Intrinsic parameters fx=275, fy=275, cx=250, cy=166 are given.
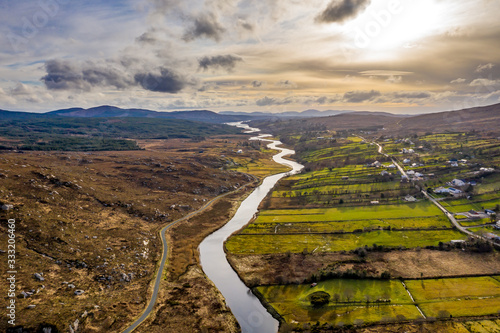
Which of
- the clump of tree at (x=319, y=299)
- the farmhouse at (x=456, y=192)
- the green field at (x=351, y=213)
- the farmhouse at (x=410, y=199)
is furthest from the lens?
the farmhouse at (x=410, y=199)

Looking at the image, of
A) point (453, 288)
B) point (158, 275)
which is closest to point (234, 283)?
point (158, 275)

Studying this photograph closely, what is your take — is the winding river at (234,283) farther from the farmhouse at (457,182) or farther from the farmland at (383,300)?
the farmhouse at (457,182)

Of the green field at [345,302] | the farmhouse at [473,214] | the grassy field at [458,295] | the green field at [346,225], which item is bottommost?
the green field at [345,302]

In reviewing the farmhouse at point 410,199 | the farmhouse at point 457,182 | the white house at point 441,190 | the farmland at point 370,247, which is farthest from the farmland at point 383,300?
the farmhouse at point 457,182

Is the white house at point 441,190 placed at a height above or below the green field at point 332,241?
above

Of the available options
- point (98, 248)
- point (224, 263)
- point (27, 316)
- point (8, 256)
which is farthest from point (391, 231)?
point (8, 256)

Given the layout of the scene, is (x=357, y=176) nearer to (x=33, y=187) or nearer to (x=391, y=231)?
(x=391, y=231)
